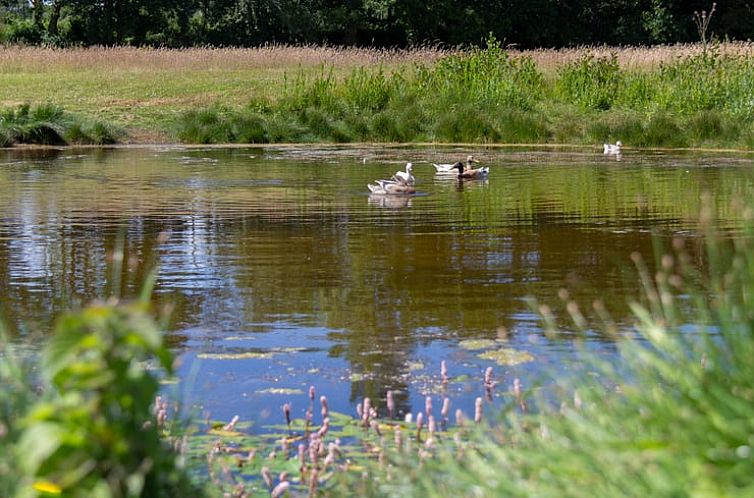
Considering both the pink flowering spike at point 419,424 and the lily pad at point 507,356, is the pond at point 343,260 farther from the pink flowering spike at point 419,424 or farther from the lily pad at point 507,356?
the pink flowering spike at point 419,424

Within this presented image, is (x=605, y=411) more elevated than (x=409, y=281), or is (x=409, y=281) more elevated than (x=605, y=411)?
(x=605, y=411)

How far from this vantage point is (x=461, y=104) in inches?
936

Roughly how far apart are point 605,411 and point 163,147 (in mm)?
19695

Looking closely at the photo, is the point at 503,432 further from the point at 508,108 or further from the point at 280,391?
the point at 508,108

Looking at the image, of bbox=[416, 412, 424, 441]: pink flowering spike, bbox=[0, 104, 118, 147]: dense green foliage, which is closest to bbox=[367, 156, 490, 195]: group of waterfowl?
bbox=[416, 412, 424, 441]: pink flowering spike

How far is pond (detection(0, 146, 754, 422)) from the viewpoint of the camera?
625 centimetres

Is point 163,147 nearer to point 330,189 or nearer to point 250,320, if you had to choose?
point 330,189

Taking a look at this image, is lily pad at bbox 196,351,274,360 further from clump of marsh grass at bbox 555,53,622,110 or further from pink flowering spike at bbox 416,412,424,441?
clump of marsh grass at bbox 555,53,622,110

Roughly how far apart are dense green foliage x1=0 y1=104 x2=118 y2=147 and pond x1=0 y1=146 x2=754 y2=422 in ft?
16.4

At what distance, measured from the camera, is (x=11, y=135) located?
22.8 meters

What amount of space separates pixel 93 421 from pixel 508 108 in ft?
69.2

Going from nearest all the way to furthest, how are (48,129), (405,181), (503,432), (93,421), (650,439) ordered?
(93,421) < (650,439) < (503,432) < (405,181) < (48,129)

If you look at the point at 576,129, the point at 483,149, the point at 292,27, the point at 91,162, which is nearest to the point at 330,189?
the point at 91,162

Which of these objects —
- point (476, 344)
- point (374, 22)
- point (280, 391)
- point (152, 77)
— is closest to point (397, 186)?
point (476, 344)
